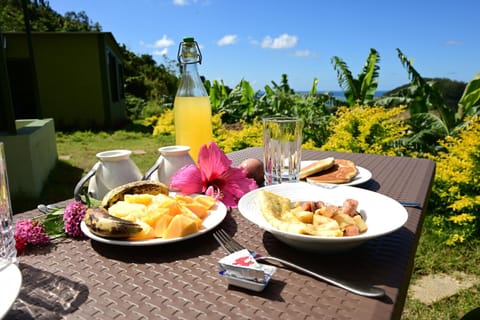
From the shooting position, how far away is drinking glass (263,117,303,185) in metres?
1.29

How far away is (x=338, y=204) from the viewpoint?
3.53ft

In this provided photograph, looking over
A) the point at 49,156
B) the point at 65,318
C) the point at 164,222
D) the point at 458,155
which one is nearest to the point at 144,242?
the point at 164,222

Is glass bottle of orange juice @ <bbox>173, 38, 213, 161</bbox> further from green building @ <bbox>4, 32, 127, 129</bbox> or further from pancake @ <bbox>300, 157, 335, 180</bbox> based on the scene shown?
green building @ <bbox>4, 32, 127, 129</bbox>

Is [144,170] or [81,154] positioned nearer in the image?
[144,170]

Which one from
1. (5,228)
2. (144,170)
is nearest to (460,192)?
(5,228)

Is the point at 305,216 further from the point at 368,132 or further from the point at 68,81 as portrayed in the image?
the point at 68,81

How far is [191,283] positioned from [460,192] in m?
2.92

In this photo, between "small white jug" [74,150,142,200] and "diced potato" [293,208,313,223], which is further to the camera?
"small white jug" [74,150,142,200]

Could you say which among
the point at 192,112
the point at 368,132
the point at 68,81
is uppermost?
the point at 68,81

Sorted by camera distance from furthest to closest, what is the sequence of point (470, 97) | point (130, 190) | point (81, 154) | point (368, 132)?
point (81, 154) → point (470, 97) → point (368, 132) → point (130, 190)

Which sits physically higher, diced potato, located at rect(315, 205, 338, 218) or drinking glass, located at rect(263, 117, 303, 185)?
drinking glass, located at rect(263, 117, 303, 185)

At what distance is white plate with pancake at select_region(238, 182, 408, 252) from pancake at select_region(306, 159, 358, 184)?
214 millimetres

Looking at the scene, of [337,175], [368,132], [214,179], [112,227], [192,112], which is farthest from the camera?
[368,132]

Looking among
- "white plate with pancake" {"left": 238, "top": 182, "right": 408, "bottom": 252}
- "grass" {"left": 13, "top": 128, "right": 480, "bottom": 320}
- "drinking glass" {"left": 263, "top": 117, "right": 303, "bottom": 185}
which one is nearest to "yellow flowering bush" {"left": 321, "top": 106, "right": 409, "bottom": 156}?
"grass" {"left": 13, "top": 128, "right": 480, "bottom": 320}
